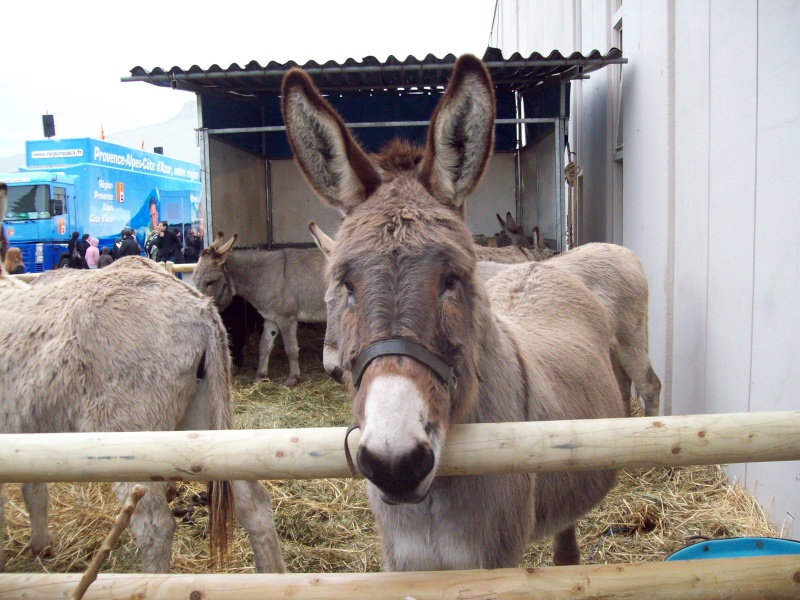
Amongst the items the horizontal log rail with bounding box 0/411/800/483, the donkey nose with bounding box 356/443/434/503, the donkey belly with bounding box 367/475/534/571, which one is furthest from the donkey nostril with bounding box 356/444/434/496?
the donkey belly with bounding box 367/475/534/571

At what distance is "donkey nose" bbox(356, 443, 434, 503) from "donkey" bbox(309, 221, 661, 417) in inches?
109

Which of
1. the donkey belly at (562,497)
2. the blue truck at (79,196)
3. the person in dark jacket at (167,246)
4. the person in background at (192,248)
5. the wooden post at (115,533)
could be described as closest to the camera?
the wooden post at (115,533)

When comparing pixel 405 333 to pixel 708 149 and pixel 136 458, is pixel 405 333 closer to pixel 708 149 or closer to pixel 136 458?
pixel 136 458

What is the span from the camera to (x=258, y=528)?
306cm

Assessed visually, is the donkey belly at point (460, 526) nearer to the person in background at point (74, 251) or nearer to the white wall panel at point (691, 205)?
the white wall panel at point (691, 205)

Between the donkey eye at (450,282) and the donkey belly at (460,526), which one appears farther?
the donkey belly at (460,526)

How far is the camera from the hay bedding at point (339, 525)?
11.4 ft

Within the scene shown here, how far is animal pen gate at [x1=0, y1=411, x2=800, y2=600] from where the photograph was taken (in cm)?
148

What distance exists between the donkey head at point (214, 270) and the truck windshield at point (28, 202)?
11591 mm

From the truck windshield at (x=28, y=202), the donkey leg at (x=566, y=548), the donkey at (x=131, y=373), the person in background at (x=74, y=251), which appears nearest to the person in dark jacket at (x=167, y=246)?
the person in background at (x=74, y=251)

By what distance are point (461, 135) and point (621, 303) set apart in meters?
3.00

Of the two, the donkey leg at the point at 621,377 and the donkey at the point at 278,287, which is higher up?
the donkey at the point at 278,287

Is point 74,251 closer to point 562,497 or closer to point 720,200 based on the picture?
point 720,200

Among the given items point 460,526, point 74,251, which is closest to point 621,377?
point 460,526
